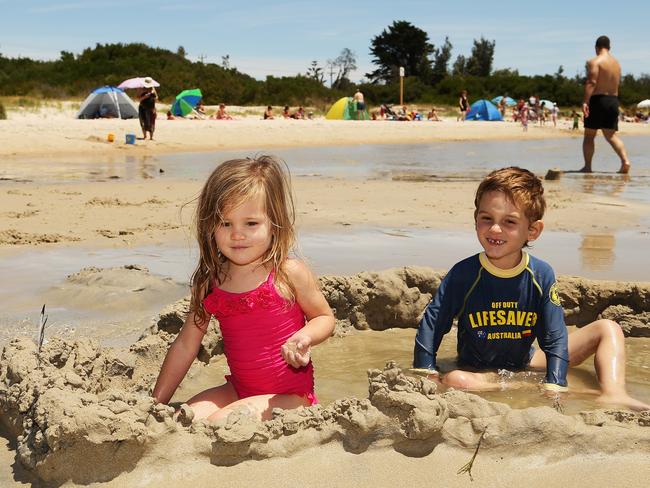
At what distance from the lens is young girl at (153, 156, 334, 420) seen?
271cm

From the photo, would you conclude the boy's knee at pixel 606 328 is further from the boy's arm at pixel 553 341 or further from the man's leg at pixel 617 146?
the man's leg at pixel 617 146

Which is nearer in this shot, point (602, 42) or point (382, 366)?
point (382, 366)

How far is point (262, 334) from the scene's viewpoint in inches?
111

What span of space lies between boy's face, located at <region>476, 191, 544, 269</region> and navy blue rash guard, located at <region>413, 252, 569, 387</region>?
12cm

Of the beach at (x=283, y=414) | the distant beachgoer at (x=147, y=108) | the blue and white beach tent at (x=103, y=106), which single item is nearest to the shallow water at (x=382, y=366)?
the beach at (x=283, y=414)

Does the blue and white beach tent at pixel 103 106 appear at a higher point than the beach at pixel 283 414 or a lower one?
higher

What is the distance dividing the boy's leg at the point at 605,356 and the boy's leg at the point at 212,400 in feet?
4.35

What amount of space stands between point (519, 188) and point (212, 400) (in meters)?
1.41

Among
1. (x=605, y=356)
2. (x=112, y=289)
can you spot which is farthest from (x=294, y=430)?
(x=112, y=289)

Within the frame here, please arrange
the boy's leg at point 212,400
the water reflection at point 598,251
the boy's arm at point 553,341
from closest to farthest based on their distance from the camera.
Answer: the boy's leg at point 212,400 → the boy's arm at point 553,341 → the water reflection at point 598,251

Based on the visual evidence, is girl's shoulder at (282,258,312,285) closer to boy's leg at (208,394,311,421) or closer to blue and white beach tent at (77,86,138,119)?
boy's leg at (208,394,311,421)

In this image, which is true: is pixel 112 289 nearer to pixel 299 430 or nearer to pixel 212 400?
pixel 212 400

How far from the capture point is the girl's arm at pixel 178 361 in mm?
2844

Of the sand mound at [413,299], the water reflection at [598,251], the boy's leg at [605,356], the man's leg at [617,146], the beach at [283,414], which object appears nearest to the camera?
the beach at [283,414]
